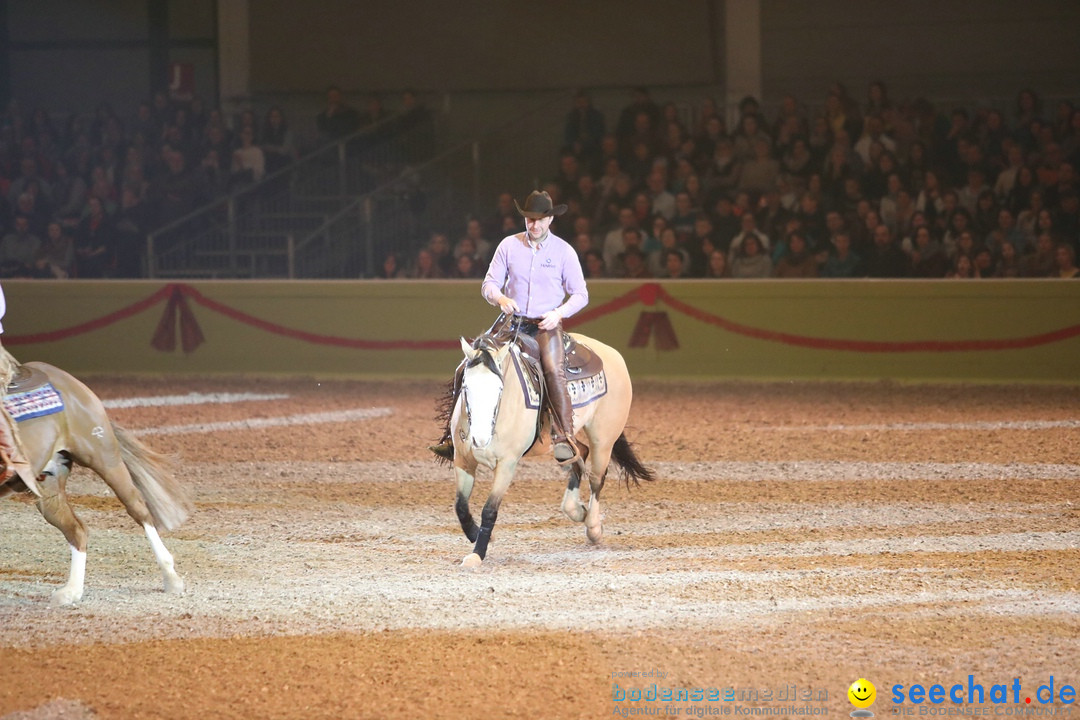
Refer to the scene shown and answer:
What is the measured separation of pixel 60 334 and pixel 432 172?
6023mm

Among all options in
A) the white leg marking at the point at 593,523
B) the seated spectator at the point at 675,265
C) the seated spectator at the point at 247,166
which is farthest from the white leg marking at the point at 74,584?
the seated spectator at the point at 247,166

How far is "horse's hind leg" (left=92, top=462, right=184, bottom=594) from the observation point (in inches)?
272

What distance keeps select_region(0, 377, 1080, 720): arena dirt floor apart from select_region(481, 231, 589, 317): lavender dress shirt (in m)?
1.58

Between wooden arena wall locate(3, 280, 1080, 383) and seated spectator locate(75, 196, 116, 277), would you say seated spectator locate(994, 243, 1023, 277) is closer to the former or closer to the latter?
wooden arena wall locate(3, 280, 1080, 383)

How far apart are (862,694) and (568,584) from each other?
7.33ft

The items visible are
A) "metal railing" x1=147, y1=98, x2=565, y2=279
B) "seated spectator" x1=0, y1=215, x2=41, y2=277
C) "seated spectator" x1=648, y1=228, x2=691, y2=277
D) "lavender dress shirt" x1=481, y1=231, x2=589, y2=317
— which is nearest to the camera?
"lavender dress shirt" x1=481, y1=231, x2=589, y2=317

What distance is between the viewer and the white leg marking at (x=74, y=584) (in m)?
6.76

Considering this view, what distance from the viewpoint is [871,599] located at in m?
6.65

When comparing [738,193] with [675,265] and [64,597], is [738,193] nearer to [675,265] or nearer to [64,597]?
[675,265]

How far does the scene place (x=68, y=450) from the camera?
6.83 m

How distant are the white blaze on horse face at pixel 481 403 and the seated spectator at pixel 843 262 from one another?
30.4 feet

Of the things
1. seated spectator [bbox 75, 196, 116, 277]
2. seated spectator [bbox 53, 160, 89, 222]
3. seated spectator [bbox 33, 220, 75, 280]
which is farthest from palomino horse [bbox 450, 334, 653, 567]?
seated spectator [bbox 53, 160, 89, 222]

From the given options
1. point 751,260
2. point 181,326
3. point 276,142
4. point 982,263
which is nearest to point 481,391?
point 751,260

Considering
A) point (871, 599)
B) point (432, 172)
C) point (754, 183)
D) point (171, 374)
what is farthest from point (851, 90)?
point (871, 599)
